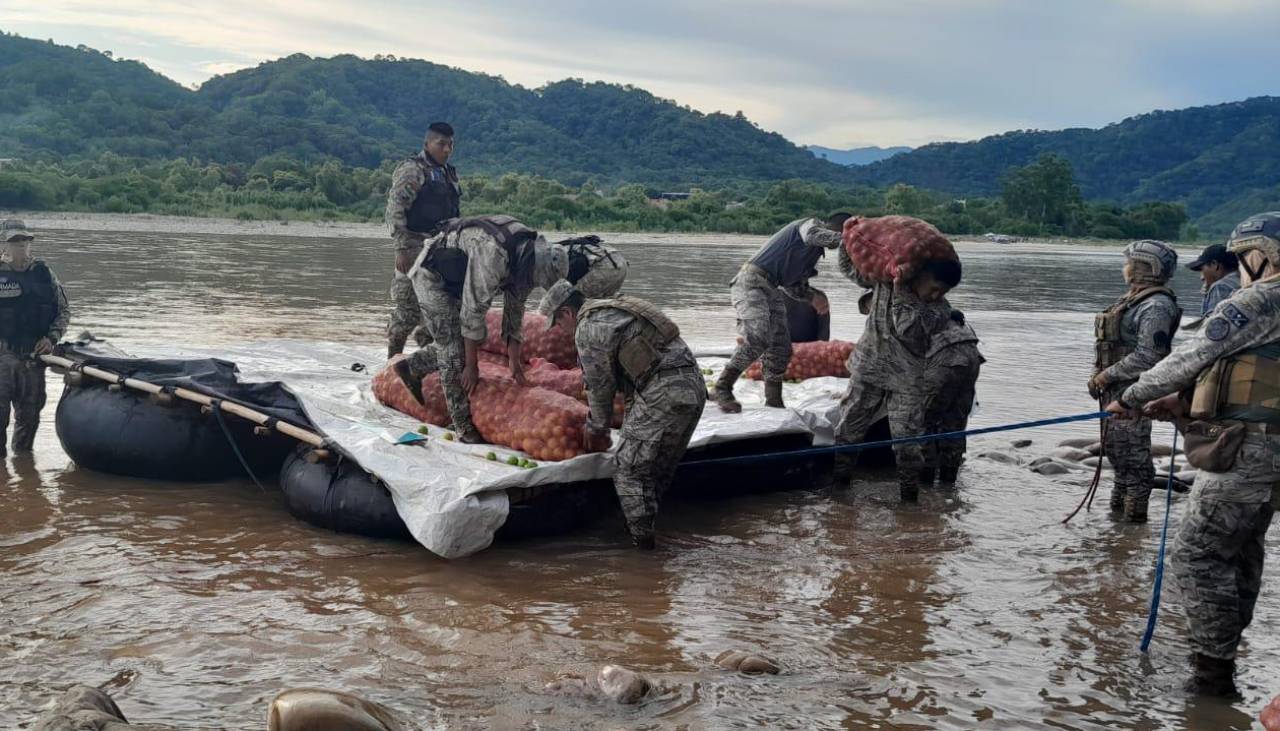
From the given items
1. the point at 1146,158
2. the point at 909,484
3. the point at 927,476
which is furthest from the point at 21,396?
the point at 1146,158

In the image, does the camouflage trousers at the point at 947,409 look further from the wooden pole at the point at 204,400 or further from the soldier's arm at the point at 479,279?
the wooden pole at the point at 204,400

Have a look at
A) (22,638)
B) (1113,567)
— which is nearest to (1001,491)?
(1113,567)

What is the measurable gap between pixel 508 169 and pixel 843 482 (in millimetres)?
92531

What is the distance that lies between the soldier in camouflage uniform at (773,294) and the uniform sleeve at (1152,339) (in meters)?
2.40

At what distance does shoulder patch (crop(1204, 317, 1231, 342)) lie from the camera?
470 cm

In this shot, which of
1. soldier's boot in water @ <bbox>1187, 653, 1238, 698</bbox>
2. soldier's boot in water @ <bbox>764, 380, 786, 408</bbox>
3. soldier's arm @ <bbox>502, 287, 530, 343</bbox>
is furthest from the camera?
soldier's boot in water @ <bbox>764, 380, 786, 408</bbox>

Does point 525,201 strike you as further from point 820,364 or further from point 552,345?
point 552,345

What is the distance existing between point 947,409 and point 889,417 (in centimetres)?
86

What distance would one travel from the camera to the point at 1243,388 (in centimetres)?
474

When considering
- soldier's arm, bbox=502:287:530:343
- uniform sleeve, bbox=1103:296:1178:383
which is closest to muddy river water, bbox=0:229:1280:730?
uniform sleeve, bbox=1103:296:1178:383

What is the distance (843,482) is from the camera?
8.57 m

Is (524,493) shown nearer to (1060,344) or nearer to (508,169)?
(1060,344)

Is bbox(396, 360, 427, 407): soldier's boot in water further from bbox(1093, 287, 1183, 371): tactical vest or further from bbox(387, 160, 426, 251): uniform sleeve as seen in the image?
bbox(1093, 287, 1183, 371): tactical vest

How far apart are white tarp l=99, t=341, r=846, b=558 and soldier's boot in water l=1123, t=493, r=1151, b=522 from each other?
215 centimetres
